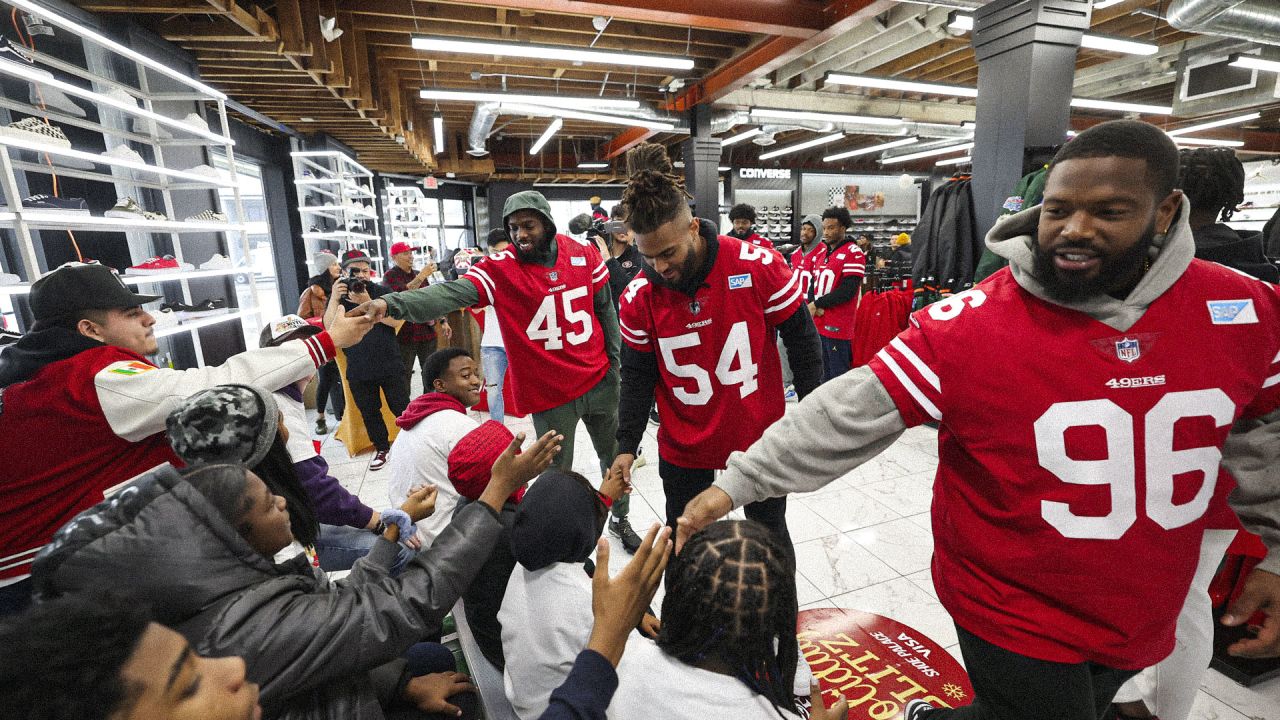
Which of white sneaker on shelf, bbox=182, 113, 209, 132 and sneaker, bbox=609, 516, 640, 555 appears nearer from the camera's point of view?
sneaker, bbox=609, 516, 640, 555

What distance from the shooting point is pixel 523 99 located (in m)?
7.21

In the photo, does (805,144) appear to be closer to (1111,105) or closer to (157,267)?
(1111,105)

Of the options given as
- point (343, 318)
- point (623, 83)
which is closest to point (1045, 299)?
point (343, 318)

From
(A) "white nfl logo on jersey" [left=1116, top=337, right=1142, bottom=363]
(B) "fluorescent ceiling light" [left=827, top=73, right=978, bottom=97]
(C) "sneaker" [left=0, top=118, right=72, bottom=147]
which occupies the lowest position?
(A) "white nfl logo on jersey" [left=1116, top=337, right=1142, bottom=363]

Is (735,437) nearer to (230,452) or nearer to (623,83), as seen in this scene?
(230,452)

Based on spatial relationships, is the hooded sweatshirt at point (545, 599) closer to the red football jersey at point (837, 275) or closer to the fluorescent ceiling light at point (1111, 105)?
the red football jersey at point (837, 275)

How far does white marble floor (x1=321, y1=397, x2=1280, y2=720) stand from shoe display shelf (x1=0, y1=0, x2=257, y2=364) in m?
1.87

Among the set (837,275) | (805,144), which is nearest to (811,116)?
(805,144)

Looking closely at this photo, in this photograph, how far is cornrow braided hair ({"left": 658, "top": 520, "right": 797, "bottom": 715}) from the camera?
93 cm

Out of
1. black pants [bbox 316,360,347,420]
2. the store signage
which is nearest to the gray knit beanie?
black pants [bbox 316,360,347,420]

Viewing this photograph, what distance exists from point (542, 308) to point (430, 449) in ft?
3.14

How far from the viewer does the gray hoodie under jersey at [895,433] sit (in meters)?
0.98

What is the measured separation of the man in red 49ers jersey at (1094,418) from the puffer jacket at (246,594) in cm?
98

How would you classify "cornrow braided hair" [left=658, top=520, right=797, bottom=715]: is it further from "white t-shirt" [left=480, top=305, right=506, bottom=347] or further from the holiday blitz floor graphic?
"white t-shirt" [left=480, top=305, right=506, bottom=347]
